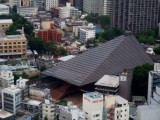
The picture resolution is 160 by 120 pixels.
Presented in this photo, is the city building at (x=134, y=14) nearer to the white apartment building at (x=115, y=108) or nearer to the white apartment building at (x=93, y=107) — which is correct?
the white apartment building at (x=115, y=108)

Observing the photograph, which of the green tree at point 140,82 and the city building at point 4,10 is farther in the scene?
the city building at point 4,10

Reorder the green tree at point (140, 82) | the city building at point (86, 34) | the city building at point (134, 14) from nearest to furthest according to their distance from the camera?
the green tree at point (140, 82) < the city building at point (86, 34) < the city building at point (134, 14)

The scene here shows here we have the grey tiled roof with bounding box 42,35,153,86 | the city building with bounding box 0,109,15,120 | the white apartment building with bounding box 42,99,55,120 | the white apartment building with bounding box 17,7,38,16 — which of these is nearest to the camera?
the city building with bounding box 0,109,15,120

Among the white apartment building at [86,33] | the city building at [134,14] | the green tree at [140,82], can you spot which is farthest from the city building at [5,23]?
the green tree at [140,82]

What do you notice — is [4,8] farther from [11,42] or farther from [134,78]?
[134,78]

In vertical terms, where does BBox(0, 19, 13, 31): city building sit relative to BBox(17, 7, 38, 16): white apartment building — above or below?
below

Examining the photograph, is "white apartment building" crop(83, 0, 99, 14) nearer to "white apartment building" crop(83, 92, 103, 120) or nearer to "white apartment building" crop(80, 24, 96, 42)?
"white apartment building" crop(80, 24, 96, 42)

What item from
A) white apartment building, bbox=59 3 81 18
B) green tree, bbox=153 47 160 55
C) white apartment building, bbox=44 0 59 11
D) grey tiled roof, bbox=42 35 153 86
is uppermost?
white apartment building, bbox=44 0 59 11

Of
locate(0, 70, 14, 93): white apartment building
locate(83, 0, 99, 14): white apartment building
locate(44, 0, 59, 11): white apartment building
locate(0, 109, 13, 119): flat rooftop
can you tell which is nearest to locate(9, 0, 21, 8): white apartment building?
locate(44, 0, 59, 11): white apartment building
